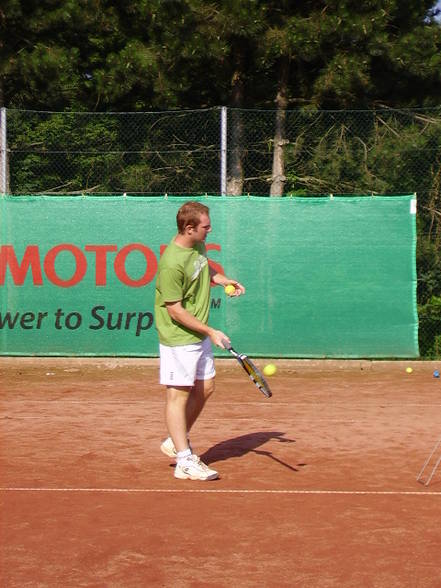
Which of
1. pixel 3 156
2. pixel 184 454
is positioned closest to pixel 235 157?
pixel 3 156

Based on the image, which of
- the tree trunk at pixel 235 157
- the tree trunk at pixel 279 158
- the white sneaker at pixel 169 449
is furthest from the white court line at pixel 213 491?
the tree trunk at pixel 279 158

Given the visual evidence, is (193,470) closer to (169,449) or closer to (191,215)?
(169,449)

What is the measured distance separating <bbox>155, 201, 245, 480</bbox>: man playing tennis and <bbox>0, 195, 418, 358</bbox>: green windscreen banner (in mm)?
5790

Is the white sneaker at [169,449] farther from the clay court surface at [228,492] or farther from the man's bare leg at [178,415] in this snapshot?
the man's bare leg at [178,415]

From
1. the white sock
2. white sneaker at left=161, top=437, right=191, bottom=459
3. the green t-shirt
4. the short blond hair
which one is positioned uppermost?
the short blond hair

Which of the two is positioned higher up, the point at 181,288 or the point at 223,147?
the point at 223,147

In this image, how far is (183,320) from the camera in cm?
652

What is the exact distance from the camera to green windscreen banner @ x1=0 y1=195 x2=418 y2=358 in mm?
12469

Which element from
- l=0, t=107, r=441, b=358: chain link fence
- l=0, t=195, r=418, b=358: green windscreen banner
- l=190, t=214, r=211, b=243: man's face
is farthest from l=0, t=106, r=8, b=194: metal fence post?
l=190, t=214, r=211, b=243: man's face

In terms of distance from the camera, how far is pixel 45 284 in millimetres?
12812

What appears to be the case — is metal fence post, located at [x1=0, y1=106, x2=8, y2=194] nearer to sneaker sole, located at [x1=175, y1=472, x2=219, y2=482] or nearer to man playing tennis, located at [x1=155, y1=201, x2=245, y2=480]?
man playing tennis, located at [x1=155, y1=201, x2=245, y2=480]

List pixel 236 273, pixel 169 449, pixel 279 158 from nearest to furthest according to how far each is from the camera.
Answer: pixel 169 449, pixel 236 273, pixel 279 158

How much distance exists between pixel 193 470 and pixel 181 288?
113 centimetres

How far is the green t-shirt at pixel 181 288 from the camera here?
6570 mm
